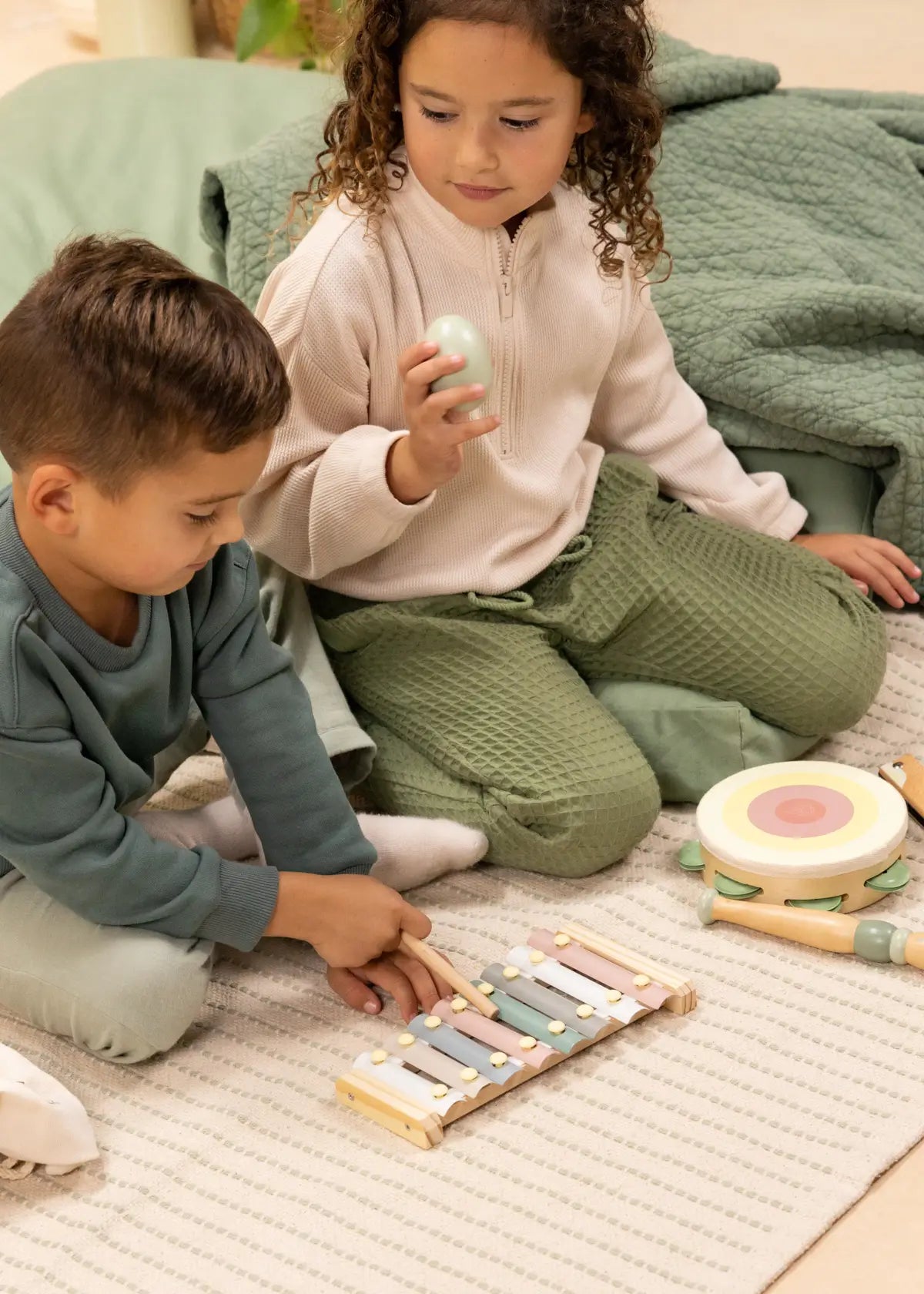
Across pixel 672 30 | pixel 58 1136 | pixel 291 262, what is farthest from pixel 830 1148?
pixel 672 30

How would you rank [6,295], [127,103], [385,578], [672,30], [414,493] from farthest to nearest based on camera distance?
[672,30] < [127,103] < [6,295] < [385,578] < [414,493]

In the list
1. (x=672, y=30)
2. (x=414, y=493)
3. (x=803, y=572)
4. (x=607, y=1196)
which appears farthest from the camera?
(x=672, y=30)

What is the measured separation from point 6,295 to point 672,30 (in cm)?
157

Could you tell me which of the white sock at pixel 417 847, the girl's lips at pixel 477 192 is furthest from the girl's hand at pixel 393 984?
the girl's lips at pixel 477 192

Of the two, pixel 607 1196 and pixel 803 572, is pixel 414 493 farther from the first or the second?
pixel 607 1196

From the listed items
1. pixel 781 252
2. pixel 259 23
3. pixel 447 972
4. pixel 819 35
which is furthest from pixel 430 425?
pixel 819 35

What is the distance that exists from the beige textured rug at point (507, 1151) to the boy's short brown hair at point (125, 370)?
1.30 feet

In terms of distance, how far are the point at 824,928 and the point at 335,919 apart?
35 cm

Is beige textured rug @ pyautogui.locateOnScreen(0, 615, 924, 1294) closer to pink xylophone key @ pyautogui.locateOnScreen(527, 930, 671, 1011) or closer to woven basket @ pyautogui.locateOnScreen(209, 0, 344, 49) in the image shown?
pink xylophone key @ pyautogui.locateOnScreen(527, 930, 671, 1011)

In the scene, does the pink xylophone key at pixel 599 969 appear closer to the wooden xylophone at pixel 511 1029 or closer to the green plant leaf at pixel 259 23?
the wooden xylophone at pixel 511 1029

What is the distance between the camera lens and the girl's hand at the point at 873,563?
5.01ft

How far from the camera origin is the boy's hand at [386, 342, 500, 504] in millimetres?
1110

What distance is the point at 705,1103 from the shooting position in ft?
3.37

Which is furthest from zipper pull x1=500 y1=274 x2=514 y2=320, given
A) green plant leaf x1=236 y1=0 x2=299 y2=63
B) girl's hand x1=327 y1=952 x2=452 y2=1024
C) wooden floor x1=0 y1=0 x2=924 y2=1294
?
green plant leaf x1=236 y1=0 x2=299 y2=63
